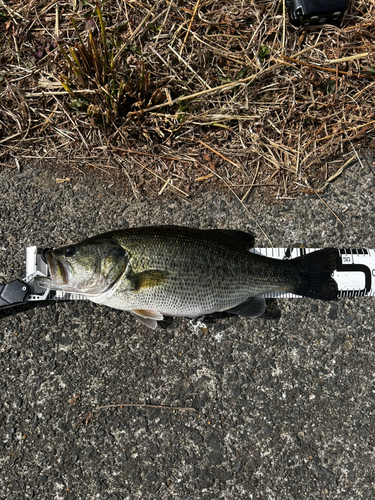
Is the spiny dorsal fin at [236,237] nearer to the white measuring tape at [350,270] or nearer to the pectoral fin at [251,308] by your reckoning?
the white measuring tape at [350,270]

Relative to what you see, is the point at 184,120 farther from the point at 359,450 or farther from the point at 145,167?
the point at 359,450

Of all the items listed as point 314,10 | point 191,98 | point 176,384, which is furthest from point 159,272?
point 314,10

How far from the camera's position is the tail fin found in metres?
3.02

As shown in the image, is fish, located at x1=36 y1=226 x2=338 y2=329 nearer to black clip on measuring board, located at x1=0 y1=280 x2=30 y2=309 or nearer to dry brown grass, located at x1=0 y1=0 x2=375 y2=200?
black clip on measuring board, located at x1=0 y1=280 x2=30 y2=309

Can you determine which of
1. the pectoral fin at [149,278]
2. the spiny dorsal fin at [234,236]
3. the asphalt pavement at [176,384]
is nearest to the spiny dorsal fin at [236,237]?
the spiny dorsal fin at [234,236]

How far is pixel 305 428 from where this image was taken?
3.02 meters

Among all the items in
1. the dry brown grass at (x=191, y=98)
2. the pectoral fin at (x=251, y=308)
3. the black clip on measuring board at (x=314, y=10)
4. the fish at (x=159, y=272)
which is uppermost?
the black clip on measuring board at (x=314, y=10)

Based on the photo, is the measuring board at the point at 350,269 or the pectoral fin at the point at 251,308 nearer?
the pectoral fin at the point at 251,308

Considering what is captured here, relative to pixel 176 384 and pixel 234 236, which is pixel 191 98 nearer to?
pixel 234 236

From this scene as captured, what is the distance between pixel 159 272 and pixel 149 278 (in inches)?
3.6

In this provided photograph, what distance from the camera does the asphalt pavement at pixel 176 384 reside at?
289 centimetres

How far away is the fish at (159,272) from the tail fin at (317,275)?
0.30 meters

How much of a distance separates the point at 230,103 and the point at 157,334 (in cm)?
235

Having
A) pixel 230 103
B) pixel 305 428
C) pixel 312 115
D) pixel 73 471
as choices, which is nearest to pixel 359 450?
pixel 305 428
